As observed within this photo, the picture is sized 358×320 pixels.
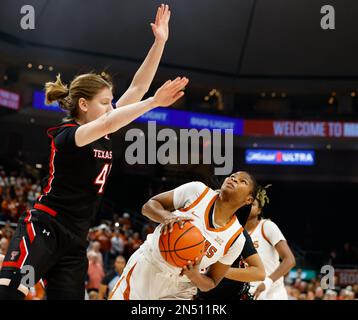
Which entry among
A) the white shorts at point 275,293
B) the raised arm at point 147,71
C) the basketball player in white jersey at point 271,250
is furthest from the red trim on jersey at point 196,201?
the white shorts at point 275,293

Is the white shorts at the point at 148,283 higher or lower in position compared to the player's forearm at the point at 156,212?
lower

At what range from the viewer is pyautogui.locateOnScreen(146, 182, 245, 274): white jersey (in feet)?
13.1

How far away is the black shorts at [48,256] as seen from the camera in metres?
3.23

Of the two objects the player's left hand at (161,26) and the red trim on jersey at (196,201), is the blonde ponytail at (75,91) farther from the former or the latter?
the red trim on jersey at (196,201)

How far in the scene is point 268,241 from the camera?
6.00 meters

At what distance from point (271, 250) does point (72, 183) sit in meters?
3.15

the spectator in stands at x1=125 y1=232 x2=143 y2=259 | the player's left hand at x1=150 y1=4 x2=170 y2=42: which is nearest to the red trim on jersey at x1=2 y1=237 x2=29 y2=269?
the player's left hand at x1=150 y1=4 x2=170 y2=42

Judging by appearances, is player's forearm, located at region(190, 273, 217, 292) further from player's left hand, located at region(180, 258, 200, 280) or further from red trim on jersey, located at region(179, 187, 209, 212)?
red trim on jersey, located at region(179, 187, 209, 212)

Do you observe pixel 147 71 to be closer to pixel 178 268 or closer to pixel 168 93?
pixel 168 93

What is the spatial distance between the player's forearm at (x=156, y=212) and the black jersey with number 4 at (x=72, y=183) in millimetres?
586

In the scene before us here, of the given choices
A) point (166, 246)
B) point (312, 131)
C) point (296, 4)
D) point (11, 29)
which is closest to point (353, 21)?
point (296, 4)

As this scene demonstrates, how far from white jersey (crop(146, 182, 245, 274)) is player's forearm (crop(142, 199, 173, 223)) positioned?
112 mm

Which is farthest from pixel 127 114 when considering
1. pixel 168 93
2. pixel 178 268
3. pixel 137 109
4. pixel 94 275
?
pixel 94 275
